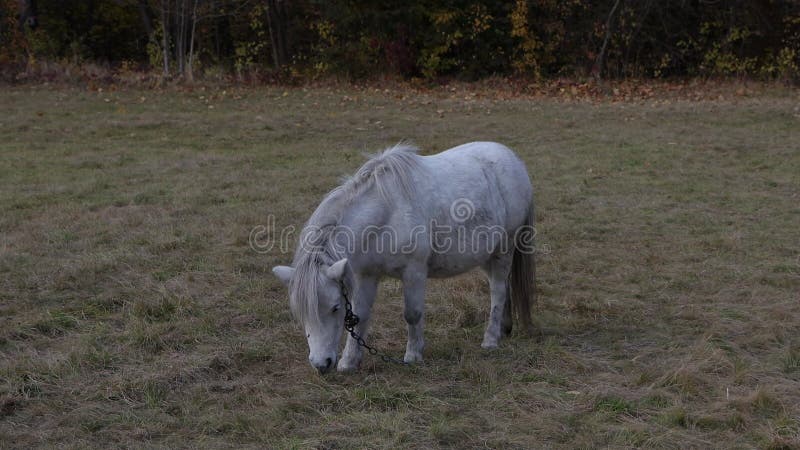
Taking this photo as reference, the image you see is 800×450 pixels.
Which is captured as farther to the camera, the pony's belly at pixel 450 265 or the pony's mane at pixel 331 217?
the pony's belly at pixel 450 265

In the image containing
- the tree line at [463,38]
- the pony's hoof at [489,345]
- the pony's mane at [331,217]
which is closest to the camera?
the pony's mane at [331,217]

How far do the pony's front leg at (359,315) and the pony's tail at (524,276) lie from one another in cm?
128

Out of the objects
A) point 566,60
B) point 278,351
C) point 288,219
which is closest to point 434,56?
point 566,60

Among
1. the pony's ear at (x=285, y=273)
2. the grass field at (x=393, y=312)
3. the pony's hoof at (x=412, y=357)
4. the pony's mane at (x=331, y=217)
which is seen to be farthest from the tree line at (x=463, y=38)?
the pony's ear at (x=285, y=273)

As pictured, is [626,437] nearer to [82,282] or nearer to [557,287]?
[557,287]

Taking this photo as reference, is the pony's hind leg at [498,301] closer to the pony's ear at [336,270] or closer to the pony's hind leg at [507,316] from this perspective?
the pony's hind leg at [507,316]

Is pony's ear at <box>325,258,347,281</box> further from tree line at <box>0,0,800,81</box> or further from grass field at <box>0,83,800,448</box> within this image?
tree line at <box>0,0,800,81</box>

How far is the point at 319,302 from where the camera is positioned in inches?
167

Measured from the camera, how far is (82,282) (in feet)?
21.0

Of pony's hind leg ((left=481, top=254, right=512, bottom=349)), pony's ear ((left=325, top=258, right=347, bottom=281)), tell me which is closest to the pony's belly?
pony's hind leg ((left=481, top=254, right=512, bottom=349))

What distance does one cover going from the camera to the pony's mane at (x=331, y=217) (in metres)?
4.22

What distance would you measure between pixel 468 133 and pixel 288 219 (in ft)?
19.5

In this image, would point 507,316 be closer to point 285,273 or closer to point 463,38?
point 285,273

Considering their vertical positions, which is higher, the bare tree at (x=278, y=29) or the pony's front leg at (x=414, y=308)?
the bare tree at (x=278, y=29)
